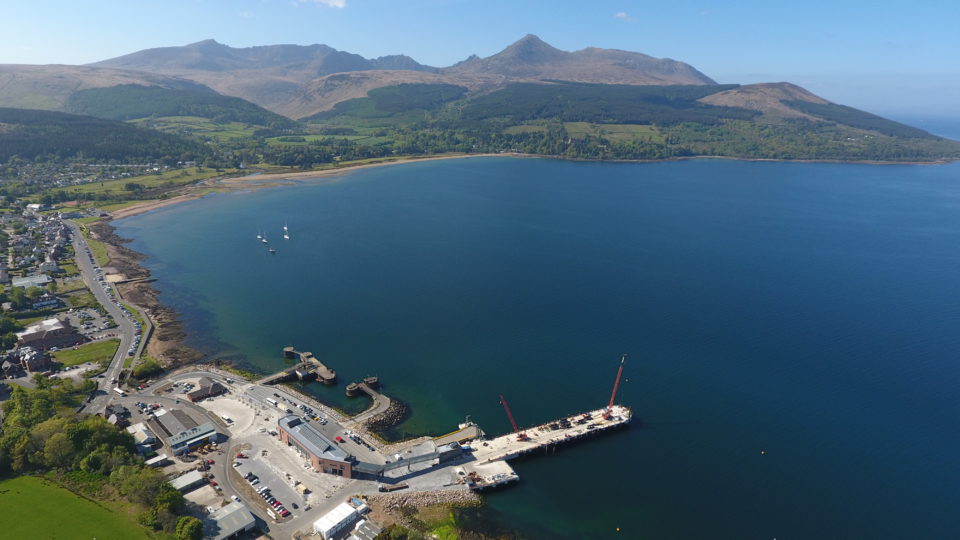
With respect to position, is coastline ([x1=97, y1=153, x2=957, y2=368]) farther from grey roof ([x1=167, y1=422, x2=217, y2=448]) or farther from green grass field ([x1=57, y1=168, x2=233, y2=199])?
grey roof ([x1=167, y1=422, x2=217, y2=448])

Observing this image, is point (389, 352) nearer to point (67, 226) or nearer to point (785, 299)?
point (785, 299)

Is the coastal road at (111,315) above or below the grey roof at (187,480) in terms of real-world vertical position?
above

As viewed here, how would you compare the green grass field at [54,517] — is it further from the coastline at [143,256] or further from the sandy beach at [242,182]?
the sandy beach at [242,182]

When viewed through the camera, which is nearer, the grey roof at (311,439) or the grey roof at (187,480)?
the grey roof at (187,480)

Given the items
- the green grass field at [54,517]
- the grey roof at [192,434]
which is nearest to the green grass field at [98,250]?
the grey roof at [192,434]

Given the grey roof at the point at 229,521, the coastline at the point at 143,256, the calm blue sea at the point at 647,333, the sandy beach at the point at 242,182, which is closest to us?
the grey roof at the point at 229,521

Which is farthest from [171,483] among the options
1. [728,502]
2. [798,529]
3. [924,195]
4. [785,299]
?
[924,195]
